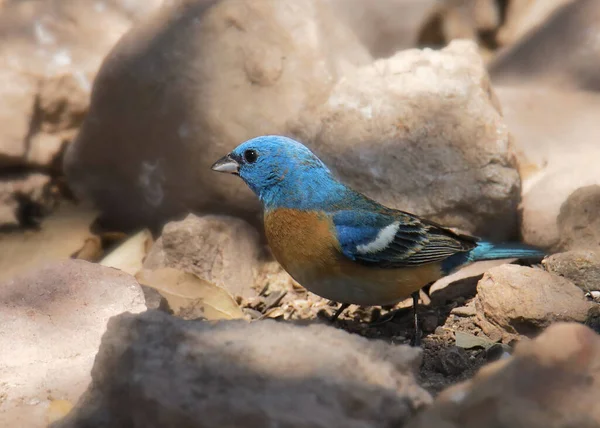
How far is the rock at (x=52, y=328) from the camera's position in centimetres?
285

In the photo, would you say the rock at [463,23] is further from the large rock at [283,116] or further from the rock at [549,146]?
the large rock at [283,116]

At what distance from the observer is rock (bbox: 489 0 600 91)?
5598 mm

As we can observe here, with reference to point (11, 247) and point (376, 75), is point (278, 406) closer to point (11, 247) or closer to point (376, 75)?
point (376, 75)

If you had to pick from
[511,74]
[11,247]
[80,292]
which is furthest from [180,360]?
[511,74]

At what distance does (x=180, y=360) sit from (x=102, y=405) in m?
0.32

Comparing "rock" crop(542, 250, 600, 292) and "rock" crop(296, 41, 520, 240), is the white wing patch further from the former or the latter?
"rock" crop(542, 250, 600, 292)

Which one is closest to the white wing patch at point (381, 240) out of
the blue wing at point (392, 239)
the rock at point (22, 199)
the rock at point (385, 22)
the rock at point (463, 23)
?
the blue wing at point (392, 239)

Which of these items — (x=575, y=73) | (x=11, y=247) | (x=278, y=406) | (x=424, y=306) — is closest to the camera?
(x=278, y=406)

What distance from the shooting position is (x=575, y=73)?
5.61 m

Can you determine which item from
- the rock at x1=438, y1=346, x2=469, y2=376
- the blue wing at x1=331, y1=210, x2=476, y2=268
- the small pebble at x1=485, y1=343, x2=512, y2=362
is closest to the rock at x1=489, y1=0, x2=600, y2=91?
the blue wing at x1=331, y1=210, x2=476, y2=268

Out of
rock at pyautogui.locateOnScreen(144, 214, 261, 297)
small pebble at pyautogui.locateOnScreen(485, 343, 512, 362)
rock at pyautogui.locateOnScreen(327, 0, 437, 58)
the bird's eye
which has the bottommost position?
rock at pyautogui.locateOnScreen(144, 214, 261, 297)

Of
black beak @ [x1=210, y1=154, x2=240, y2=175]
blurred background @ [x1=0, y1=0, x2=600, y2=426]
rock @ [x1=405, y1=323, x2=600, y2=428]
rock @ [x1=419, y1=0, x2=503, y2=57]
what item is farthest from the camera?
rock @ [x1=419, y1=0, x2=503, y2=57]

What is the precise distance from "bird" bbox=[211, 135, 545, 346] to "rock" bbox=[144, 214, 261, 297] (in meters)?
0.51

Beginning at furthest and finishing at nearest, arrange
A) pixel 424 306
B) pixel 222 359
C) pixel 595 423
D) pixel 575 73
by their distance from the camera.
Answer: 1. pixel 575 73
2. pixel 424 306
3. pixel 222 359
4. pixel 595 423
